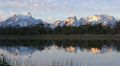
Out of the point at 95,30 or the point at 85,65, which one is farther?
the point at 95,30

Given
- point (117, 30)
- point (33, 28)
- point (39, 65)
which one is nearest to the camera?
point (39, 65)

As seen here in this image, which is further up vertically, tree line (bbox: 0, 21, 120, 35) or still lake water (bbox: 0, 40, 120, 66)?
still lake water (bbox: 0, 40, 120, 66)

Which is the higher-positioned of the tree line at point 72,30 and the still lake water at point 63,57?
the still lake water at point 63,57

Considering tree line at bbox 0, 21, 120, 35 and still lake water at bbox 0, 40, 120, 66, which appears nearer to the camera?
still lake water at bbox 0, 40, 120, 66

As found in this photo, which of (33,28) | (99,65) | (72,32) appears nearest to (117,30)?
(72,32)

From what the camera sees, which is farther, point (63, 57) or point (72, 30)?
point (72, 30)

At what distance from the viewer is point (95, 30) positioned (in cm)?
11450

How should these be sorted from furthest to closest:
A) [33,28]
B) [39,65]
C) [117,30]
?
1. [33,28]
2. [117,30]
3. [39,65]

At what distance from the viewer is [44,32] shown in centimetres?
11856

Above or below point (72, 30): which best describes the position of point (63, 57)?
above

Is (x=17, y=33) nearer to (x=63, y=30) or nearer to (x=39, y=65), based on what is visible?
(x=63, y=30)

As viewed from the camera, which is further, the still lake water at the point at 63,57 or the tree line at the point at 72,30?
the tree line at the point at 72,30

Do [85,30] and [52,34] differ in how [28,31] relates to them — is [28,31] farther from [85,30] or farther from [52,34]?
[85,30]

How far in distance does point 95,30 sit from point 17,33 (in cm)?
2762
